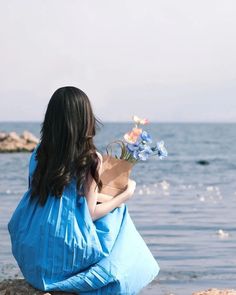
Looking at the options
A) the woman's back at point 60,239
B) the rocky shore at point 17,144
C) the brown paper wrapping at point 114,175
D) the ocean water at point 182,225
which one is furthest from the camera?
the rocky shore at point 17,144

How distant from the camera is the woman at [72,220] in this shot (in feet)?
18.9

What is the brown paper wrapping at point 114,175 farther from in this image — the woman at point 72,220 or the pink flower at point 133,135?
the pink flower at point 133,135

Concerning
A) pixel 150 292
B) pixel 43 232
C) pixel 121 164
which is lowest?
pixel 150 292

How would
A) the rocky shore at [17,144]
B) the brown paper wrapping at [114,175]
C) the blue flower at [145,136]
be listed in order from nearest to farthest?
1. the brown paper wrapping at [114,175]
2. the blue flower at [145,136]
3. the rocky shore at [17,144]

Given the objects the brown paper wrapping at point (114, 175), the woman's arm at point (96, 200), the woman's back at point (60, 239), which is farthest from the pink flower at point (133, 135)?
the woman's back at point (60, 239)

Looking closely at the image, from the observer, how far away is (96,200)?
587 centimetres

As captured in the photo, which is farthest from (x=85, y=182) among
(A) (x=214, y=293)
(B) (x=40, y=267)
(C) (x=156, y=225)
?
(C) (x=156, y=225)

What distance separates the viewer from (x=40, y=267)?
5812mm

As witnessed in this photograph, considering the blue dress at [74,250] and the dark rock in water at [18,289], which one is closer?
the blue dress at [74,250]

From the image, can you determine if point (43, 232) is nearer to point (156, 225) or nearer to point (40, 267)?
point (40, 267)

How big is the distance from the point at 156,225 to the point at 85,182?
9019mm

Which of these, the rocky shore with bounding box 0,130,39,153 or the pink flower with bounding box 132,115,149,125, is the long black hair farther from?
the rocky shore with bounding box 0,130,39,153

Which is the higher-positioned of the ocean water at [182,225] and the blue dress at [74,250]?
the blue dress at [74,250]

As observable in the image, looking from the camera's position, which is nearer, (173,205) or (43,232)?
(43,232)
